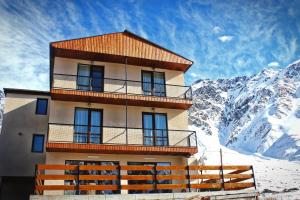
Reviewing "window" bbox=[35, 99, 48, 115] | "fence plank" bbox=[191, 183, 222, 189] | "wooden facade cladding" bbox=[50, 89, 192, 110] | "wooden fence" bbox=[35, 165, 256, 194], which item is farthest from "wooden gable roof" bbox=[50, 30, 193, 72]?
"fence plank" bbox=[191, 183, 222, 189]

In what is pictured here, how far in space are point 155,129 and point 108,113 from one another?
135 inches

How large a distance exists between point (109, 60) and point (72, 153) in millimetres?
7113

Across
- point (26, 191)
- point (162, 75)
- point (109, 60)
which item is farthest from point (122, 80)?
point (26, 191)

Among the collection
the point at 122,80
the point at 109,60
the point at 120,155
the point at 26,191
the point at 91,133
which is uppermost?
the point at 109,60

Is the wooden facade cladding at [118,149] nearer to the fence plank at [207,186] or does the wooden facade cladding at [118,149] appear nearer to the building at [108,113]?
the building at [108,113]

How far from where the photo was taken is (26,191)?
1134 inches

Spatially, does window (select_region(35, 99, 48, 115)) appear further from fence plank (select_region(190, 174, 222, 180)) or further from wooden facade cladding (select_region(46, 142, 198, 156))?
fence plank (select_region(190, 174, 222, 180))

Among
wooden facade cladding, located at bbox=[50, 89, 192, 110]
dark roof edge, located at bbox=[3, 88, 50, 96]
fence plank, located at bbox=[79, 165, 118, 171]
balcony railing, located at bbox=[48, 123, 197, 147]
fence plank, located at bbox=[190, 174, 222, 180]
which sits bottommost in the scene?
fence plank, located at bbox=[190, 174, 222, 180]

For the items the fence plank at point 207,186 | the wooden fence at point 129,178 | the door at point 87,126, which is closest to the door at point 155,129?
the door at point 87,126

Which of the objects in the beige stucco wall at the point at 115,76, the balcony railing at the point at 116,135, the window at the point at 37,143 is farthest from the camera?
the window at the point at 37,143

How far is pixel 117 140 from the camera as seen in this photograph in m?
→ 22.4

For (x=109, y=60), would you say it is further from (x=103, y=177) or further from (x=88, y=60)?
(x=103, y=177)

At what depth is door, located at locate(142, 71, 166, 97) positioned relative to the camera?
82.8ft

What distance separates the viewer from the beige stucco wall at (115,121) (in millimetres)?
21562
